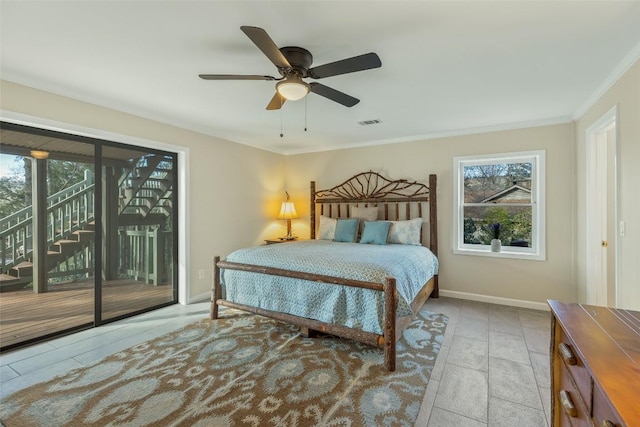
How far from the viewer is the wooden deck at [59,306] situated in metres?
2.75

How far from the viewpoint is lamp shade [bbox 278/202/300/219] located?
5.27 metres

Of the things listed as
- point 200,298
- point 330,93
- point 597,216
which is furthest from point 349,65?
point 200,298

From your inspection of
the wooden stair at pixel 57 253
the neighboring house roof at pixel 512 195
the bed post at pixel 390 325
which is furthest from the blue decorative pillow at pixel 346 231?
the wooden stair at pixel 57 253

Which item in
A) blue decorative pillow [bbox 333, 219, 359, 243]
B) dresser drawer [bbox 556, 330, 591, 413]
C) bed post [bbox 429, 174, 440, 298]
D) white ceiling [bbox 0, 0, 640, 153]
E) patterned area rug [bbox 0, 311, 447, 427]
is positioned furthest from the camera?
blue decorative pillow [bbox 333, 219, 359, 243]

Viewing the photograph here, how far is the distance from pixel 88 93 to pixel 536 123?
514cm

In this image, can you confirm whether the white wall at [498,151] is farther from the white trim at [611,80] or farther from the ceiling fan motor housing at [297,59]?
the ceiling fan motor housing at [297,59]

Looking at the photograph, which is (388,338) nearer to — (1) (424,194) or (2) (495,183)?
(1) (424,194)

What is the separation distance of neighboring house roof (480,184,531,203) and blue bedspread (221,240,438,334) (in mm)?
1511

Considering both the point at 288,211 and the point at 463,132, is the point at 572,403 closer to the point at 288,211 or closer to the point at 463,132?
the point at 463,132

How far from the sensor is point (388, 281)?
2320 mm

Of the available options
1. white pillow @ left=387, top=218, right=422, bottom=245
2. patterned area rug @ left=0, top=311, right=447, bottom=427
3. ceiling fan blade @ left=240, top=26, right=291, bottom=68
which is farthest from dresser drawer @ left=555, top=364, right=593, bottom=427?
white pillow @ left=387, top=218, right=422, bottom=245

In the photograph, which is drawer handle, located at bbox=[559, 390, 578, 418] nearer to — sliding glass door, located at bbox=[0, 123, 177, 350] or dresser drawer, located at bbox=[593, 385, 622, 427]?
dresser drawer, located at bbox=[593, 385, 622, 427]

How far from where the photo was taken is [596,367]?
0.87 meters

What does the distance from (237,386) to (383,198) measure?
3411mm
